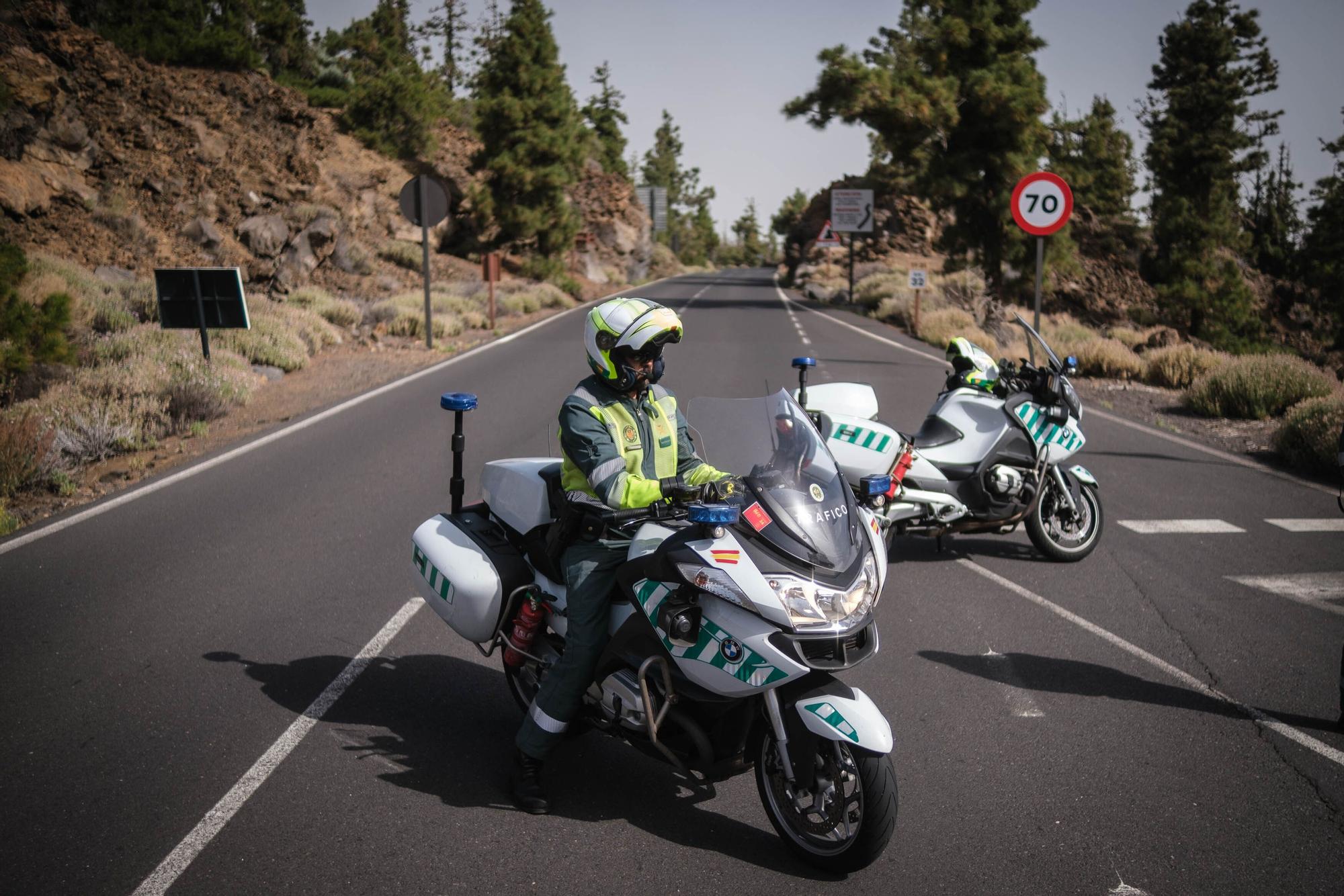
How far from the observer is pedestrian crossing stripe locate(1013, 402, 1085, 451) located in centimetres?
755

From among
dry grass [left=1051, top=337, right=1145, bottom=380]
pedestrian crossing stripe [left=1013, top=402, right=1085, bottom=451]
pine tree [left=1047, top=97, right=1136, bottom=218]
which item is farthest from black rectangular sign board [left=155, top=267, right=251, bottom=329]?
pine tree [left=1047, top=97, right=1136, bottom=218]

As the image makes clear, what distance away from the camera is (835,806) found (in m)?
3.70

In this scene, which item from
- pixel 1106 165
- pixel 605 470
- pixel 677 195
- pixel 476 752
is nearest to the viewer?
pixel 605 470

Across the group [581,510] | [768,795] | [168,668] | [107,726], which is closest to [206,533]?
[168,668]

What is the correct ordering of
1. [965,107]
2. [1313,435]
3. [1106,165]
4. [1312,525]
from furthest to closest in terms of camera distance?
[1106,165] → [965,107] → [1313,435] → [1312,525]

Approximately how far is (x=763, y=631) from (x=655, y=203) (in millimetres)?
96377

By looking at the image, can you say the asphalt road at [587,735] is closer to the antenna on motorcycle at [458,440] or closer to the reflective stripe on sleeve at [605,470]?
the antenna on motorcycle at [458,440]

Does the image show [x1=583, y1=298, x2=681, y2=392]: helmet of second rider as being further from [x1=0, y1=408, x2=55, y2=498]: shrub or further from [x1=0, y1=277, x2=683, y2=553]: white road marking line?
[x1=0, y1=408, x2=55, y2=498]: shrub

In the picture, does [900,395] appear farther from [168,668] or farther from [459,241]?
[459,241]

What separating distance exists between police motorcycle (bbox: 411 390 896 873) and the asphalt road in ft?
1.10

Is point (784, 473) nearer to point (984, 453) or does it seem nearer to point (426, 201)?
point (984, 453)

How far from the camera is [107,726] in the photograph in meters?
4.85

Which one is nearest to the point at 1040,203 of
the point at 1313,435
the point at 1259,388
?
the point at 1259,388

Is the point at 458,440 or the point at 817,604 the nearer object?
the point at 817,604
